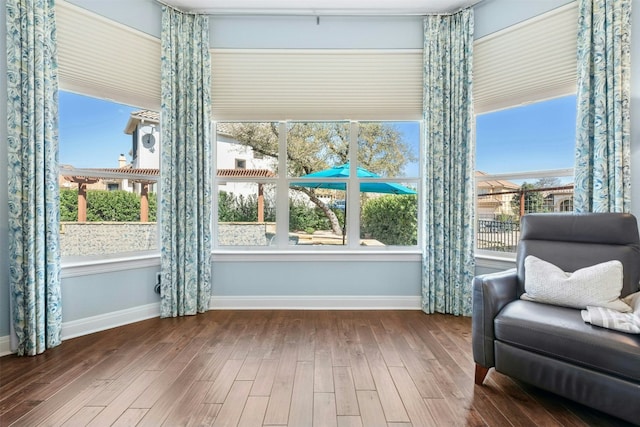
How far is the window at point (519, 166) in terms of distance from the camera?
9.59 ft

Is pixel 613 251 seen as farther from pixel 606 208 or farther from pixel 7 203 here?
pixel 7 203

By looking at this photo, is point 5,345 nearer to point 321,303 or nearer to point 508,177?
point 321,303

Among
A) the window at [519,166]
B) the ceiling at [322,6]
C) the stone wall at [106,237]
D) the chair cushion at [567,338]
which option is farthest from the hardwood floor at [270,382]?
the ceiling at [322,6]

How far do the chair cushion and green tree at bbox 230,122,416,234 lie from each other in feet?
6.46

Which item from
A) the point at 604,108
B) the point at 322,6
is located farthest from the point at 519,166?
the point at 322,6

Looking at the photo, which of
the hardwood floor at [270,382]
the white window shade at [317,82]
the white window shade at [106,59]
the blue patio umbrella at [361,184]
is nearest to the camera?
the hardwood floor at [270,382]

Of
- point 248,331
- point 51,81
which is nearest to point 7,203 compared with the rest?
point 51,81

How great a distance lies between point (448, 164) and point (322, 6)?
2.06 meters

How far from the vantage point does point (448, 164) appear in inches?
129

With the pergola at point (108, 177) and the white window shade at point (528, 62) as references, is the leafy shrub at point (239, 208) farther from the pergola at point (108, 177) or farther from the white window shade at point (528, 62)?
the white window shade at point (528, 62)

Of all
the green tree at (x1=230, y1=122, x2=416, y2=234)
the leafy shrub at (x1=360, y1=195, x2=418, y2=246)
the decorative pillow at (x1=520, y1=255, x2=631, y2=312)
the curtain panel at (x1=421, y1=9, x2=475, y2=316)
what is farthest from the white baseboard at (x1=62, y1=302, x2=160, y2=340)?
the decorative pillow at (x1=520, y1=255, x2=631, y2=312)

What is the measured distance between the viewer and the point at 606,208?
2445mm

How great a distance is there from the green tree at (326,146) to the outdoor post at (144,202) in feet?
3.55

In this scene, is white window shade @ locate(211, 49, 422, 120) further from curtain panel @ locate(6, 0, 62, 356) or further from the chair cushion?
the chair cushion
